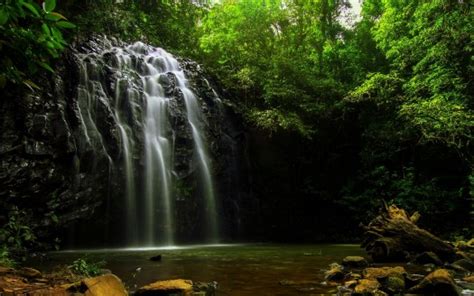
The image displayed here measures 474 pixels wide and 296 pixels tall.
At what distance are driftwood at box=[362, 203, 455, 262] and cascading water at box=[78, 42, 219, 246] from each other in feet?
22.8

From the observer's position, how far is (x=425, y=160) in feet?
57.4

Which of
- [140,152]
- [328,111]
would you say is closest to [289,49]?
[328,111]

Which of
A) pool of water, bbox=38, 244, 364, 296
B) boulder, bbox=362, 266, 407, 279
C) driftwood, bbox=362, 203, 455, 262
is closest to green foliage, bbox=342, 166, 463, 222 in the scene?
driftwood, bbox=362, 203, 455, 262

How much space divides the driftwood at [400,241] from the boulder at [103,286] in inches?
251

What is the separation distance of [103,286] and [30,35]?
2.54 meters

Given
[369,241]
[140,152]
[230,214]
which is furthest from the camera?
[230,214]

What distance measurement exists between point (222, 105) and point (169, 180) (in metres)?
4.59

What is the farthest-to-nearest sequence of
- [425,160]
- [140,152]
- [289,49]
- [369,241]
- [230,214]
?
[289,49]
[425,160]
[230,214]
[140,152]
[369,241]

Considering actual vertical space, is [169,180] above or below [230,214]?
above

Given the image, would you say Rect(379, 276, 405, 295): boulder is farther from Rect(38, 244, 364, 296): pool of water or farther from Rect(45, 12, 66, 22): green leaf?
Rect(45, 12, 66, 22): green leaf

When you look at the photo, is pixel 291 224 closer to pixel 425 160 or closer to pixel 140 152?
pixel 425 160

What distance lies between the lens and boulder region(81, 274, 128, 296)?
12.3ft

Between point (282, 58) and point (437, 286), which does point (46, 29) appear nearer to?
point (437, 286)

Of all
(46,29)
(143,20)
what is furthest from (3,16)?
(143,20)
